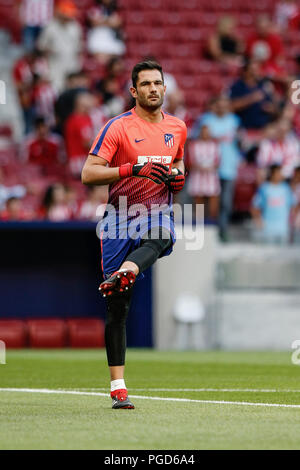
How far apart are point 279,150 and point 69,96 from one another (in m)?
3.43

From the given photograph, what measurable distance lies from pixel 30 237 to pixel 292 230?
12.3 ft

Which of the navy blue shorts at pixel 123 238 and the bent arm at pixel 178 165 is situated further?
the bent arm at pixel 178 165

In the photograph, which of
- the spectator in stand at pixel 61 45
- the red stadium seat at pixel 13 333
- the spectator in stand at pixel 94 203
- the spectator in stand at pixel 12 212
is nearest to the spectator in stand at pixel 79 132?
the spectator in stand at pixel 94 203

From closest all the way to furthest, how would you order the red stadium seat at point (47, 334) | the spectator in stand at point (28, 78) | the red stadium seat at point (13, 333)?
the red stadium seat at point (13, 333) < the red stadium seat at point (47, 334) < the spectator in stand at point (28, 78)

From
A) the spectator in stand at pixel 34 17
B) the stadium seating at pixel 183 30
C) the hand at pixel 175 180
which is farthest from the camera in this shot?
the stadium seating at pixel 183 30

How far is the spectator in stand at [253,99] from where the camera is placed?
18469 millimetres

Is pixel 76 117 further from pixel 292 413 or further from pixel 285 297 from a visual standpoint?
pixel 292 413

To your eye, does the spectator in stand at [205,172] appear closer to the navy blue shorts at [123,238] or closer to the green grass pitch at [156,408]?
the green grass pitch at [156,408]

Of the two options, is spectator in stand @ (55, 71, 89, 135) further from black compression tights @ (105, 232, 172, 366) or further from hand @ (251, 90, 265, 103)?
black compression tights @ (105, 232, 172, 366)

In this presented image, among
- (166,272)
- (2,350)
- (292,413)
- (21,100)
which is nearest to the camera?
(292,413)

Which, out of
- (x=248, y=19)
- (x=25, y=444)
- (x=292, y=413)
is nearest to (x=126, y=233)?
(x=292, y=413)

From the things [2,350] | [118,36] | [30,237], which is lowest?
[2,350]

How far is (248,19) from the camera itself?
2267 cm

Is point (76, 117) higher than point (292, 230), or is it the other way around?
point (76, 117)
